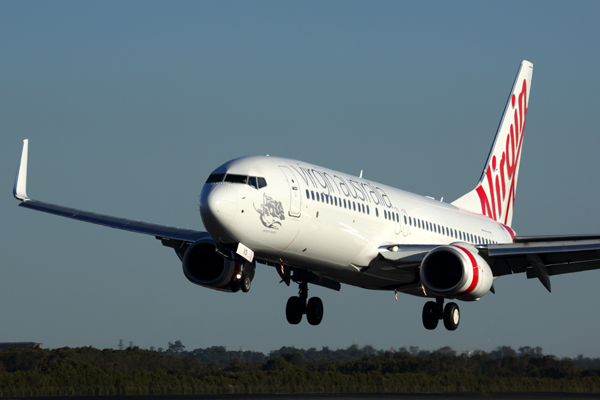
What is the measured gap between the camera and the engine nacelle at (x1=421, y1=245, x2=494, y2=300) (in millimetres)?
32438

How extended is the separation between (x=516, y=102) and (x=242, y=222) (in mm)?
34061

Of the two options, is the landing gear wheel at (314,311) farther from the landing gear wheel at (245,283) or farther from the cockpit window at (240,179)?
the cockpit window at (240,179)

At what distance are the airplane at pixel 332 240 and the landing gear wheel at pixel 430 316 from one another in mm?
43

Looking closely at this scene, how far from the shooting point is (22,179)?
37656 millimetres

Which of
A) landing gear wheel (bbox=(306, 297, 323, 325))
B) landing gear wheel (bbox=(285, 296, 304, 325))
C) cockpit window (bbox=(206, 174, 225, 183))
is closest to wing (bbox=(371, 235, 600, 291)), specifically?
landing gear wheel (bbox=(306, 297, 323, 325))

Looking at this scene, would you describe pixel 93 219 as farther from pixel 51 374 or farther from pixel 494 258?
pixel 51 374

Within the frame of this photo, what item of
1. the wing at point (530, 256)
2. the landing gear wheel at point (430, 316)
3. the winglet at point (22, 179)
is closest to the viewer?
the wing at point (530, 256)

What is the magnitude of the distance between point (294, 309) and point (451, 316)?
263 inches

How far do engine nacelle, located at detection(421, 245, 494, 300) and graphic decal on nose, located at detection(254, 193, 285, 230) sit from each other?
282 inches

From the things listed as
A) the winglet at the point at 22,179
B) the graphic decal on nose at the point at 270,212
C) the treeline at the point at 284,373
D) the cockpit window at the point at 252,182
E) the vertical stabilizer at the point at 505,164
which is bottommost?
the treeline at the point at 284,373

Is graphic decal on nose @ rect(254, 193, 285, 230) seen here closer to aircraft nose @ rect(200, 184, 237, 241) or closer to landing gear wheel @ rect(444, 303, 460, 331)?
aircraft nose @ rect(200, 184, 237, 241)

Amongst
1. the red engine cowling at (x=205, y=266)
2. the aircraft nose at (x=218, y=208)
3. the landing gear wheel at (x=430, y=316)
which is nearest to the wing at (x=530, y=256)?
the landing gear wheel at (x=430, y=316)

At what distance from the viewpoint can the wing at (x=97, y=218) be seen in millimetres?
35188

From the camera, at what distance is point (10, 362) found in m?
57.6
